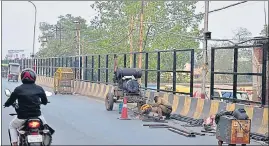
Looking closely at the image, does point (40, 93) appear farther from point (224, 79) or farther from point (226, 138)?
point (224, 79)

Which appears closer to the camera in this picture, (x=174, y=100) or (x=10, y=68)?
(x=174, y=100)

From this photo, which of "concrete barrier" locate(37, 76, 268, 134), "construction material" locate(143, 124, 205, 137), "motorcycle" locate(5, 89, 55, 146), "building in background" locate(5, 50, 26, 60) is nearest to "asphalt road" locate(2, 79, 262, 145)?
"construction material" locate(143, 124, 205, 137)

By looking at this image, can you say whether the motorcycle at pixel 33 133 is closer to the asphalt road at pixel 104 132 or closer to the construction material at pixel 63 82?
the asphalt road at pixel 104 132

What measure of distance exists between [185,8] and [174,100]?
120ft

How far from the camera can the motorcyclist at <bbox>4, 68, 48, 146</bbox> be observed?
7680mm

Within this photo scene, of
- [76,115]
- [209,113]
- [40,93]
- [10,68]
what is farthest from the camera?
[10,68]

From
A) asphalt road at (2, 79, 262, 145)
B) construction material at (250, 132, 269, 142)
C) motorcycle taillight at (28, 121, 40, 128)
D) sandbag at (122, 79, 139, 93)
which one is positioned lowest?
asphalt road at (2, 79, 262, 145)

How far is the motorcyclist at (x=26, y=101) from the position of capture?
768 centimetres

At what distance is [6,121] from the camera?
46.8ft

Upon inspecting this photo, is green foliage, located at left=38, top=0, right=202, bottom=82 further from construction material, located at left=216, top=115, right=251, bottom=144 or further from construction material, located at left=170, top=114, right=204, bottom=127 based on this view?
construction material, located at left=216, top=115, right=251, bottom=144

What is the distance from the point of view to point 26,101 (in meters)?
7.78

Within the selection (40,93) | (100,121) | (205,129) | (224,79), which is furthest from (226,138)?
(224,79)

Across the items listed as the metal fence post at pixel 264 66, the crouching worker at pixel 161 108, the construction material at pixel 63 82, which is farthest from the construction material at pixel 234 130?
the construction material at pixel 63 82

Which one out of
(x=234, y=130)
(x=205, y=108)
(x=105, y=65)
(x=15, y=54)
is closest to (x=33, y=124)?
(x=234, y=130)
